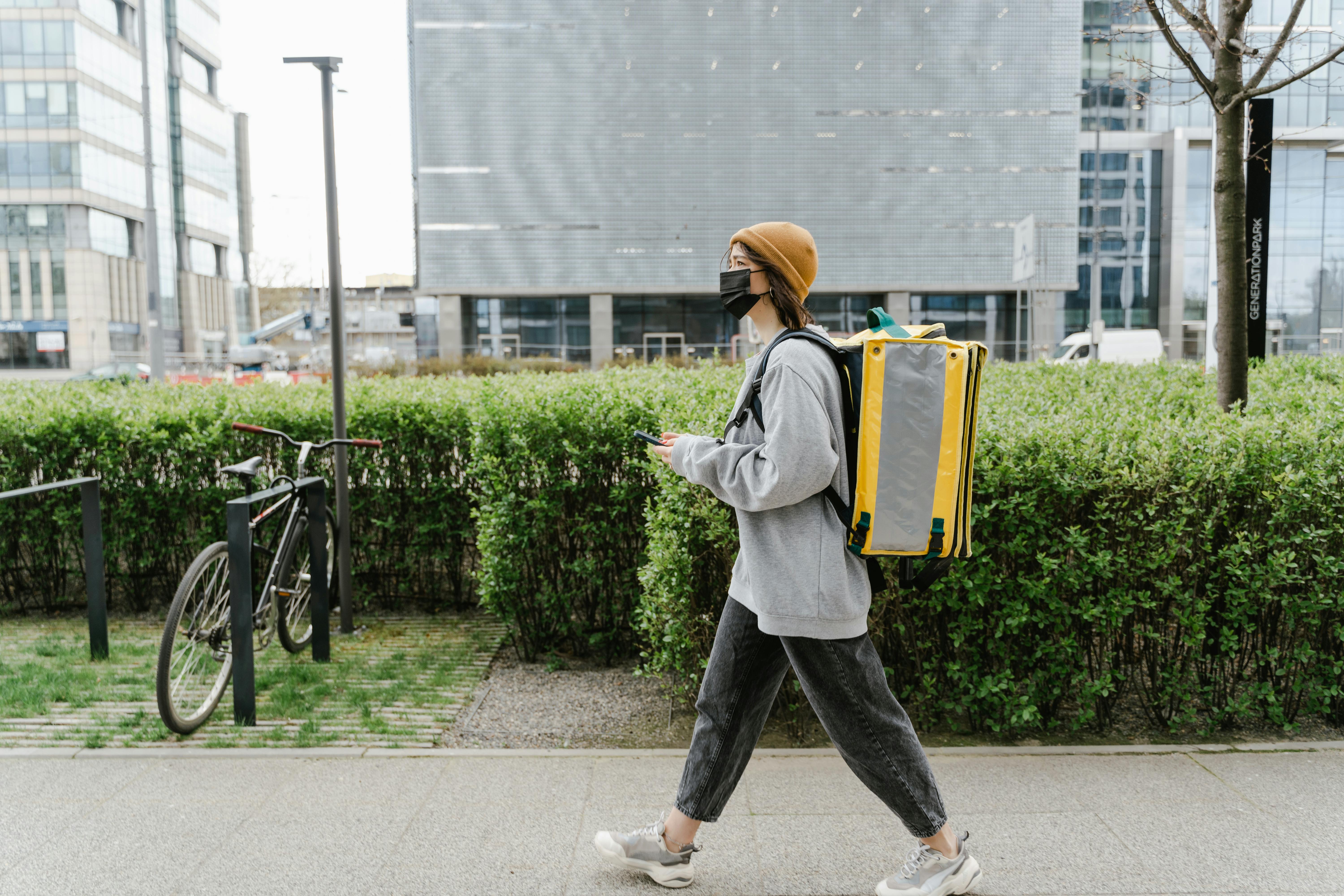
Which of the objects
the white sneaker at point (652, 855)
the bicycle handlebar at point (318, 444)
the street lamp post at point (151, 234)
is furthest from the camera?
the street lamp post at point (151, 234)

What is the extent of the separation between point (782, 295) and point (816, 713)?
3.90ft

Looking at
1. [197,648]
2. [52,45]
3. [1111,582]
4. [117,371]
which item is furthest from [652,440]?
[52,45]

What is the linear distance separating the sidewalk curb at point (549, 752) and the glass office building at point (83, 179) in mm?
60306

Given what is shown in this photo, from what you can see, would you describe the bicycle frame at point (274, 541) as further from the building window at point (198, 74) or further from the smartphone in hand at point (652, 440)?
the building window at point (198, 74)

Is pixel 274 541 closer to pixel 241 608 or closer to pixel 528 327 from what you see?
pixel 241 608

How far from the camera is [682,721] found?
447cm

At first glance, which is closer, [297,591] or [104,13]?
[297,591]

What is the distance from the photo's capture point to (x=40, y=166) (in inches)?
2525

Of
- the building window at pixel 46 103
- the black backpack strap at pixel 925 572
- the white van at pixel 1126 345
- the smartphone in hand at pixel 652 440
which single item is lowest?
the black backpack strap at pixel 925 572

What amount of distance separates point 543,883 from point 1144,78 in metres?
5.01

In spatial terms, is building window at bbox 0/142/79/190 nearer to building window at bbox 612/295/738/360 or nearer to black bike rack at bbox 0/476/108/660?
building window at bbox 612/295/738/360

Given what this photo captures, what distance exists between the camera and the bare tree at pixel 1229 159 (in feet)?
19.0

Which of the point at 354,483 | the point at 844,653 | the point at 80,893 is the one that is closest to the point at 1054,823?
the point at 844,653

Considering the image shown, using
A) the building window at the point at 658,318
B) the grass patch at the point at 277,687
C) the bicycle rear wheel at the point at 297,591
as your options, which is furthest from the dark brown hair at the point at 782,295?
the building window at the point at 658,318
